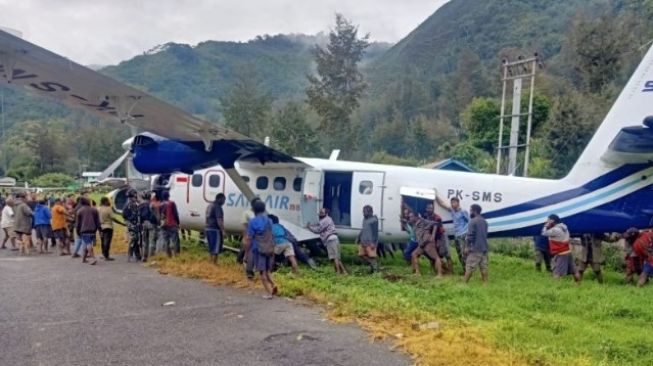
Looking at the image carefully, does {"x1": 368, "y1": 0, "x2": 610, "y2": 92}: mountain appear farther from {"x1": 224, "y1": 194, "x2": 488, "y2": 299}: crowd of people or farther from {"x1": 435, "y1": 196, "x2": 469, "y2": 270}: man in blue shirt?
{"x1": 224, "y1": 194, "x2": 488, "y2": 299}: crowd of people

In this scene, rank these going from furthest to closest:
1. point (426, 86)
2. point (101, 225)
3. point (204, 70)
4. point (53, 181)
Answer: point (204, 70), point (426, 86), point (53, 181), point (101, 225)

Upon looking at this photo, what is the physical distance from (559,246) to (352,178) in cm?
490

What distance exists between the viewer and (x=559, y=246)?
1258 cm

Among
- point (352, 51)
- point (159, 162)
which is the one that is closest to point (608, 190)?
point (159, 162)

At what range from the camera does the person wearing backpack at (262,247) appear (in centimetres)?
1017

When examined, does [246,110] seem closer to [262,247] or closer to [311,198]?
[311,198]

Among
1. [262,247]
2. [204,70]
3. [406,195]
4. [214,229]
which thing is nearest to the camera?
[262,247]

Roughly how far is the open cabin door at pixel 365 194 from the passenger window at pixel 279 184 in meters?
1.80

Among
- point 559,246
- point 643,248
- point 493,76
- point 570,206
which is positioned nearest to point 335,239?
point 559,246

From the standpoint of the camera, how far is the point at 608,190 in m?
12.7

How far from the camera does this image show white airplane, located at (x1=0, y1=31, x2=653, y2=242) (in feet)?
37.9

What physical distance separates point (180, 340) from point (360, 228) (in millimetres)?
7375

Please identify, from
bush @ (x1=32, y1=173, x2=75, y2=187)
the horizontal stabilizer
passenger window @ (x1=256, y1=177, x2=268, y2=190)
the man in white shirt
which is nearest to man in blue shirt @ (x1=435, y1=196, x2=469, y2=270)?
the horizontal stabilizer

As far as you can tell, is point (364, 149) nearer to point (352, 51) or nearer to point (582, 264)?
point (352, 51)
